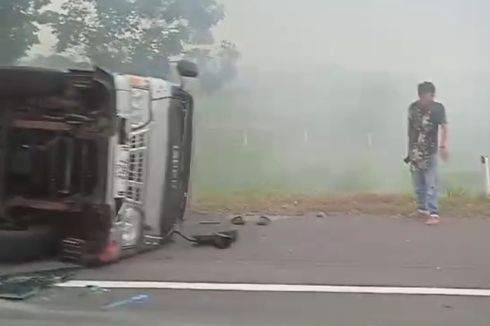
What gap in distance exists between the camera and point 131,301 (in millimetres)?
6316

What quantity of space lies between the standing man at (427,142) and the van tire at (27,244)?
4.31m

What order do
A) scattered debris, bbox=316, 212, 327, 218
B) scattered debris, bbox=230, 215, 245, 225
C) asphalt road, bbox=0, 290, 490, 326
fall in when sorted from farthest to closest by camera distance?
scattered debris, bbox=316, 212, 327, 218 < scattered debris, bbox=230, 215, 245, 225 < asphalt road, bbox=0, 290, 490, 326

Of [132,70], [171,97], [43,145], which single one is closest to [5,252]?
[43,145]

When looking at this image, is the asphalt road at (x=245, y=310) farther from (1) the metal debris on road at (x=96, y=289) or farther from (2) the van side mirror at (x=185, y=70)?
(2) the van side mirror at (x=185, y=70)

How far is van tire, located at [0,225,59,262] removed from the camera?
24.0ft

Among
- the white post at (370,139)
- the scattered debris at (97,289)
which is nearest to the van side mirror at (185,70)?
the scattered debris at (97,289)

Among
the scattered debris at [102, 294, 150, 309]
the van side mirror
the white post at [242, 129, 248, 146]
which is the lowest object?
the scattered debris at [102, 294, 150, 309]

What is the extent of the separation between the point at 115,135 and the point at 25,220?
117 cm

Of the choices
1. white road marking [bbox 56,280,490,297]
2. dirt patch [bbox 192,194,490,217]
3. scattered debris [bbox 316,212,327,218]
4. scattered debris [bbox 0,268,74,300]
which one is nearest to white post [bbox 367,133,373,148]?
dirt patch [bbox 192,194,490,217]

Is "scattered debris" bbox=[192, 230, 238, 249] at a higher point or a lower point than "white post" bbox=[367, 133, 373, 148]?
lower

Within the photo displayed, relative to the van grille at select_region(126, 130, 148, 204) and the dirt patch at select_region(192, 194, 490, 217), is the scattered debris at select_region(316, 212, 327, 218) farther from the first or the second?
the van grille at select_region(126, 130, 148, 204)

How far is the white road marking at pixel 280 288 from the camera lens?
674 centimetres

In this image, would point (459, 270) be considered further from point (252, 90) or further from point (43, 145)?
point (252, 90)

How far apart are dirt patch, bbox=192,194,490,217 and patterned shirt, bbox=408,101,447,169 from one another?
81cm
